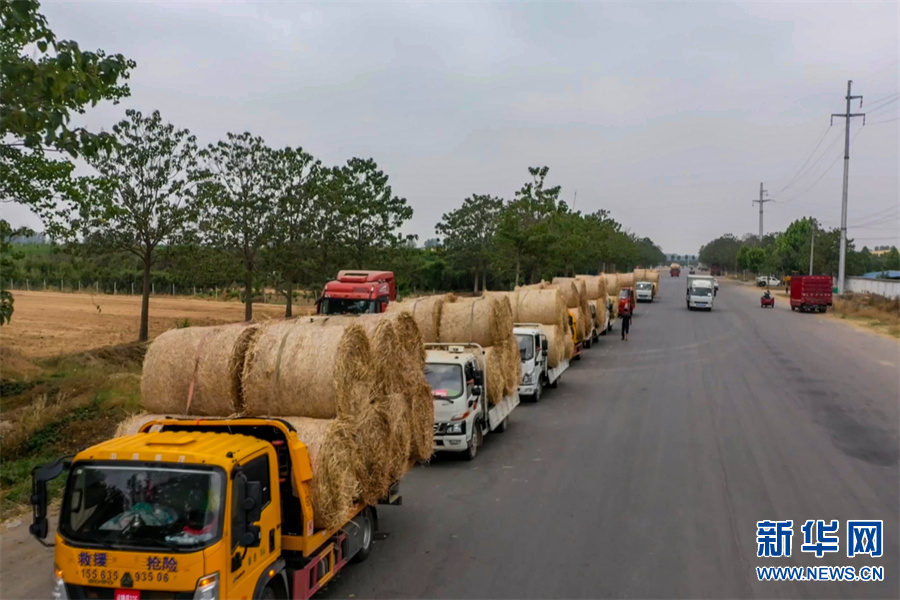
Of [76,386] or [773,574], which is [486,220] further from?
[773,574]

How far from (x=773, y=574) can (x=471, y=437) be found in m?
6.29

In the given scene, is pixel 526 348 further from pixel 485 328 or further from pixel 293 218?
pixel 293 218

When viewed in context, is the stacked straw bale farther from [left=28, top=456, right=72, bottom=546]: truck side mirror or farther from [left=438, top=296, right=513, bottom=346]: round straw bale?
[left=28, top=456, right=72, bottom=546]: truck side mirror

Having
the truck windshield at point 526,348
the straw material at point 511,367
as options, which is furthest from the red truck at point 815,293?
the straw material at point 511,367

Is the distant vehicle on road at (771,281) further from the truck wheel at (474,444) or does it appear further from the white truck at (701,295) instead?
the truck wheel at (474,444)

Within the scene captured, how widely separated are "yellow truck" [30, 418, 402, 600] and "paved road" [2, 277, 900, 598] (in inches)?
86.4

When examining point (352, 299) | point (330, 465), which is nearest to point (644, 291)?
point (352, 299)

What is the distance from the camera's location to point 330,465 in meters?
7.57

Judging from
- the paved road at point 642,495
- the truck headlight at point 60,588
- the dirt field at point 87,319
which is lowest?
the paved road at point 642,495

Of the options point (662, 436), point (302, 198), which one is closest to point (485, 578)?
point (662, 436)

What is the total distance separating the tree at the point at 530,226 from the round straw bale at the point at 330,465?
34.5 m

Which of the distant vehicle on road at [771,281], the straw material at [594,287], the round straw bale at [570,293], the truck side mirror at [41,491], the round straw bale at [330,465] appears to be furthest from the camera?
the distant vehicle on road at [771,281]

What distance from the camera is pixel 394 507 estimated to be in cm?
1128

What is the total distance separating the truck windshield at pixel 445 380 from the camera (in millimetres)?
14128
